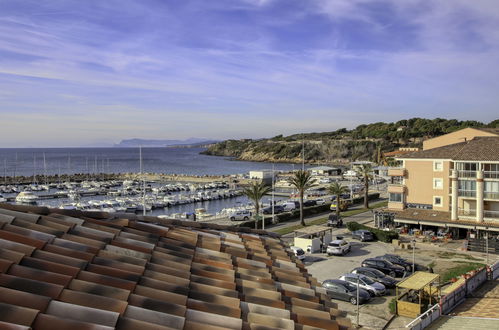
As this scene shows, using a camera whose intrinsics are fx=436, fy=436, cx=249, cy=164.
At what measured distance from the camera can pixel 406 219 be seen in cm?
3853

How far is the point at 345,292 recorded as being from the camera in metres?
21.1

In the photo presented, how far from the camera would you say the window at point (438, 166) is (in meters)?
39.1

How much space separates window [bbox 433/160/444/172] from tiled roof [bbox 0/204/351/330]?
117 ft

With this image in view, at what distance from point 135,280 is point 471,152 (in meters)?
37.3

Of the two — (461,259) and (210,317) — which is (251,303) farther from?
(461,259)

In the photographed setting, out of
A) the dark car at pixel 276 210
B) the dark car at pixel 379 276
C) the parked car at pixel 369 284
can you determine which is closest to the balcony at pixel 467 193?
the dark car at pixel 379 276

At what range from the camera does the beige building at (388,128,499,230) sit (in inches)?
1360

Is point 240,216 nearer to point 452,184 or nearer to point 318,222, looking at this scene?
point 318,222

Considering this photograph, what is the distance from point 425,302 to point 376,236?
16071 millimetres

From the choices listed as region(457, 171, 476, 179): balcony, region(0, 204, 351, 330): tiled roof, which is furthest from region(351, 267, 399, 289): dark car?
region(0, 204, 351, 330): tiled roof

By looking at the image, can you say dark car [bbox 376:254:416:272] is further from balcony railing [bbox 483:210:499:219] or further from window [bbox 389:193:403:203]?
window [bbox 389:193:403:203]

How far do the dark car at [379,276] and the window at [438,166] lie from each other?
716 inches

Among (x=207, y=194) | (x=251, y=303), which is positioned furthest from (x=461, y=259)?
(x=207, y=194)

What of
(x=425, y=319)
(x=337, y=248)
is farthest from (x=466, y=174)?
(x=425, y=319)
